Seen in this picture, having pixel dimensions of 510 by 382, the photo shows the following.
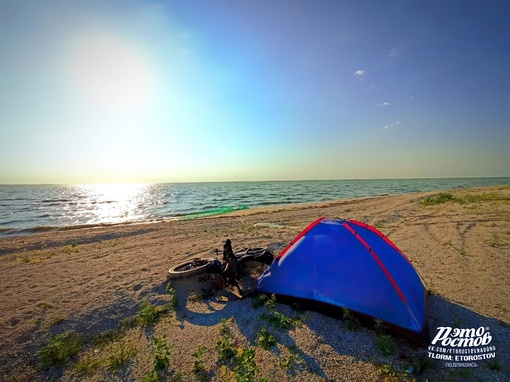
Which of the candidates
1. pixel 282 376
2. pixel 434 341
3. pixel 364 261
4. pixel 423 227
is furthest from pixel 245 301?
pixel 423 227

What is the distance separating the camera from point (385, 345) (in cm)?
417

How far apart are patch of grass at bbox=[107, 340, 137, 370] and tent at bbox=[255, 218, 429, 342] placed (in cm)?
286

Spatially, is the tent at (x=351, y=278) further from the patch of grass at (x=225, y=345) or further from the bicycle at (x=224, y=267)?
the patch of grass at (x=225, y=345)

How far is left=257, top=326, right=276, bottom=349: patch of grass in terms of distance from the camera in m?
4.39

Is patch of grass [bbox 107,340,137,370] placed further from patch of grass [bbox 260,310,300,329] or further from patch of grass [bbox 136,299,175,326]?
patch of grass [bbox 260,310,300,329]

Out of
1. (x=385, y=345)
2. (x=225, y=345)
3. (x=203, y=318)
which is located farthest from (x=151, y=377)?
(x=385, y=345)

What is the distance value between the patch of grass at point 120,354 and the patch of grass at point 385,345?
426 cm

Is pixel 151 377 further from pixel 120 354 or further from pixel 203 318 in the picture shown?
pixel 203 318

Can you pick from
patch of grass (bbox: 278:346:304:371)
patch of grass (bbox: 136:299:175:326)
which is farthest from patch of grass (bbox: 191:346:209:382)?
patch of grass (bbox: 136:299:175:326)

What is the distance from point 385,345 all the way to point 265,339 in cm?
203

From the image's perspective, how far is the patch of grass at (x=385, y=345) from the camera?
4082 mm

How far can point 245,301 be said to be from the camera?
6008 mm

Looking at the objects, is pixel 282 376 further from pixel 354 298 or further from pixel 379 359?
pixel 354 298

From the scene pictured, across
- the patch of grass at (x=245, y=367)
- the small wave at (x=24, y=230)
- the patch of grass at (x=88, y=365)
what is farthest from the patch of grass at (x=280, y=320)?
the small wave at (x=24, y=230)
